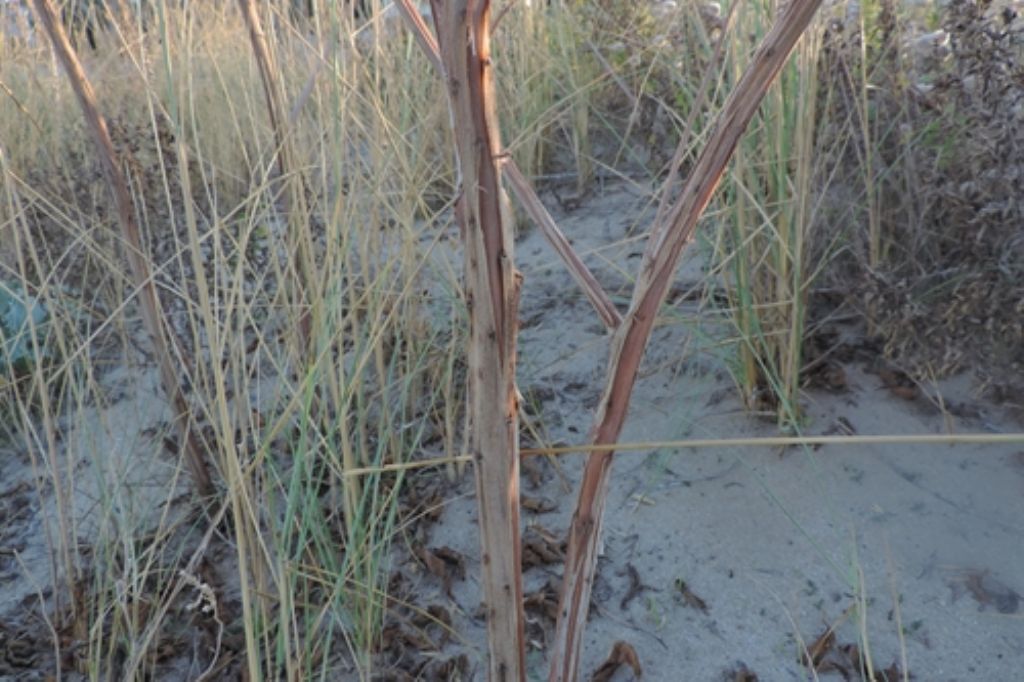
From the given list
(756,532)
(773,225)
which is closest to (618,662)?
(756,532)

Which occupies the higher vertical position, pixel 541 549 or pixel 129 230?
pixel 129 230

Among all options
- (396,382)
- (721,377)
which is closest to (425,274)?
(396,382)

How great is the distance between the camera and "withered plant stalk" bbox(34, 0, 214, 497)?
5.18 ft

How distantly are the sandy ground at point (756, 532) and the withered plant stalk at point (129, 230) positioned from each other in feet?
0.34

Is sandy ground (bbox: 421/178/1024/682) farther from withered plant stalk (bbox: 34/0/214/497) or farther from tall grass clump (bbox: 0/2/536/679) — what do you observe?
withered plant stalk (bbox: 34/0/214/497)

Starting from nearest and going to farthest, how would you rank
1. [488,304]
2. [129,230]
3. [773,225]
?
[488,304] < [129,230] < [773,225]

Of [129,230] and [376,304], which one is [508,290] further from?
[129,230]

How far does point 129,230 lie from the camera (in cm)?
172

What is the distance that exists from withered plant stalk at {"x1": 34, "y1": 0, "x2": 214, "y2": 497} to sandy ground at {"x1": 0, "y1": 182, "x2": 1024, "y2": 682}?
0.10 meters

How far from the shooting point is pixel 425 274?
2.42 meters

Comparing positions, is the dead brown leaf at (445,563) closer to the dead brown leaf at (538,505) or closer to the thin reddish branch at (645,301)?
the dead brown leaf at (538,505)

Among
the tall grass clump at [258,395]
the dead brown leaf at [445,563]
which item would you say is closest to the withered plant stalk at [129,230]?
the tall grass clump at [258,395]

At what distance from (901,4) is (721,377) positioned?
0.97m

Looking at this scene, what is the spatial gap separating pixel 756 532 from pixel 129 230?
112 cm
